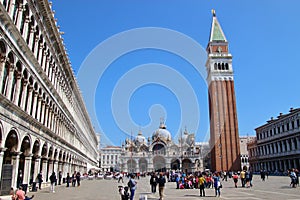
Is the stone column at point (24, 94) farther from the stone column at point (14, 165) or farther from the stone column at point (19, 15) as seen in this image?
the stone column at point (19, 15)

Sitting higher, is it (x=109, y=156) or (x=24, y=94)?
(x=24, y=94)

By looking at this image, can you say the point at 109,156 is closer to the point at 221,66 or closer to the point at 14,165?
the point at 221,66

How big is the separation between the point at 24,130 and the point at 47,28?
9158 millimetres

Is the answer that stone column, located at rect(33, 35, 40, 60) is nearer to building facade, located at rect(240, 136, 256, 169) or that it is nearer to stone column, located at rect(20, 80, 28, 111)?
stone column, located at rect(20, 80, 28, 111)

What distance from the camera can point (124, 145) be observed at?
97.6 metres

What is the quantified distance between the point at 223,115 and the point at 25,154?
5613cm

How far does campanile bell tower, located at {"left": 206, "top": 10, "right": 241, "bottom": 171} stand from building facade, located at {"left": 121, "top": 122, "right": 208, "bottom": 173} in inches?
715

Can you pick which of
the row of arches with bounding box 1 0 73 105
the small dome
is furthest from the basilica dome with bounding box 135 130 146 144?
the row of arches with bounding box 1 0 73 105

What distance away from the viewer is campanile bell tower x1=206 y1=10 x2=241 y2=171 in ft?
213

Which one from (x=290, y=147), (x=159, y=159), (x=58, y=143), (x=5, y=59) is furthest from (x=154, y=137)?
(x=5, y=59)

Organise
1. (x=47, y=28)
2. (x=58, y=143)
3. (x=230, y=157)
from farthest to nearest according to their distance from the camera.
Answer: (x=230, y=157) → (x=58, y=143) → (x=47, y=28)

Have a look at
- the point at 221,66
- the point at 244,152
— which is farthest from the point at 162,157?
the point at 221,66

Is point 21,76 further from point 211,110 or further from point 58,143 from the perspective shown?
point 211,110

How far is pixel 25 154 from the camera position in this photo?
677 inches
